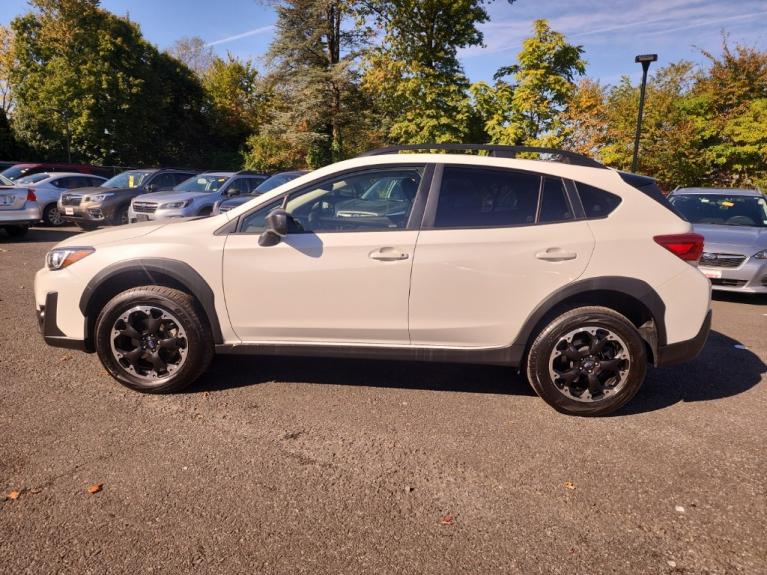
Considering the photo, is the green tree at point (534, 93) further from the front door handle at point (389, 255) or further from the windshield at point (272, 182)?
the front door handle at point (389, 255)

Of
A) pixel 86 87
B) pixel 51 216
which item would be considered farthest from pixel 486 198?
pixel 86 87

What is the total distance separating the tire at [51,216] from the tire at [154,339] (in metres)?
12.6

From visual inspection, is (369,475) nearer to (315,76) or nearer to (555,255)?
(555,255)

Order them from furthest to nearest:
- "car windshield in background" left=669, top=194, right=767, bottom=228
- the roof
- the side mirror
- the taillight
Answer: the roof
"car windshield in background" left=669, top=194, right=767, bottom=228
the taillight
the side mirror

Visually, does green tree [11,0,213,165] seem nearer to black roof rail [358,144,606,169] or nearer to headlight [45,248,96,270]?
headlight [45,248,96,270]

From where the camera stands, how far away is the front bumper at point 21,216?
11.0 metres

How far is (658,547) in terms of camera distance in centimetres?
241

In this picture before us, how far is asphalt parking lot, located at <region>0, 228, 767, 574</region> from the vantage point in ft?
7.67

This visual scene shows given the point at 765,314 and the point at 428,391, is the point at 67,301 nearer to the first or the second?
the point at 428,391

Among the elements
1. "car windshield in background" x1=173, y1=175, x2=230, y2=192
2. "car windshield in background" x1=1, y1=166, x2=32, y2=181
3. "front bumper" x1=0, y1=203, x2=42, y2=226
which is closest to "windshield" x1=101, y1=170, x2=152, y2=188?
"car windshield in background" x1=173, y1=175, x2=230, y2=192

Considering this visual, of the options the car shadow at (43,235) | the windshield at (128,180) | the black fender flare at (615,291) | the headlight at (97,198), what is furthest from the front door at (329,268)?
the windshield at (128,180)

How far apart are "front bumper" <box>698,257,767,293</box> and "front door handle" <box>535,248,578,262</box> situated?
5065 mm

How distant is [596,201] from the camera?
3693 millimetres

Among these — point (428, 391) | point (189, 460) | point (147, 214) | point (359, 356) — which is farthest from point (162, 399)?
point (147, 214)
